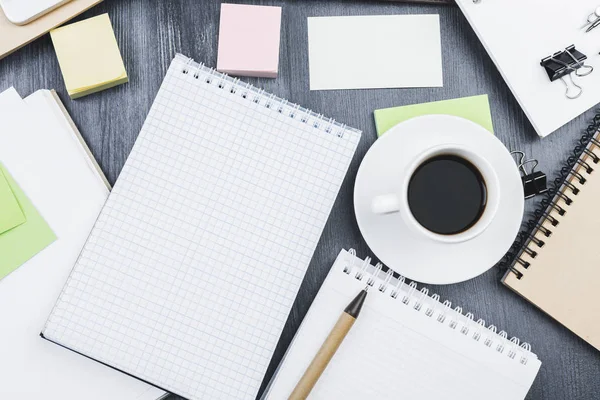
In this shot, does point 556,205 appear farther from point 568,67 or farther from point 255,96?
point 255,96

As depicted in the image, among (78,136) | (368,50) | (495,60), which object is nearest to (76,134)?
(78,136)

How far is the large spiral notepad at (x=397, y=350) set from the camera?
627 mm

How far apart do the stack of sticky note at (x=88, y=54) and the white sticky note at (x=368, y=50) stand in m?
0.24

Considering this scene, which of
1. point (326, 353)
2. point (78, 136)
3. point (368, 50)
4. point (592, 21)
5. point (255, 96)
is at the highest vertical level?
point (592, 21)

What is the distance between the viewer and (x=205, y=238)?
2.00 ft

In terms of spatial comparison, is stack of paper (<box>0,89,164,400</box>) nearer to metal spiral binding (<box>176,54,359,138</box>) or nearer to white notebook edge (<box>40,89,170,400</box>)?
white notebook edge (<box>40,89,170,400</box>)

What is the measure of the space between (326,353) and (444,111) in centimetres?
33

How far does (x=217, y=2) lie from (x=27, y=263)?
39 centimetres

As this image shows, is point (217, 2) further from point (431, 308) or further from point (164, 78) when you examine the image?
point (431, 308)

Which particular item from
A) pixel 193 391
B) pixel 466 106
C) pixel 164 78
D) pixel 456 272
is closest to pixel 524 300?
pixel 456 272

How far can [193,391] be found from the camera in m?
0.60

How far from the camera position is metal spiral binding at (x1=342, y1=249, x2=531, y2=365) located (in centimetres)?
63

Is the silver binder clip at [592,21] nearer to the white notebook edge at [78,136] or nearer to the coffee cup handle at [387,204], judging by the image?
the coffee cup handle at [387,204]

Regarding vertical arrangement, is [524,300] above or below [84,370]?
above
